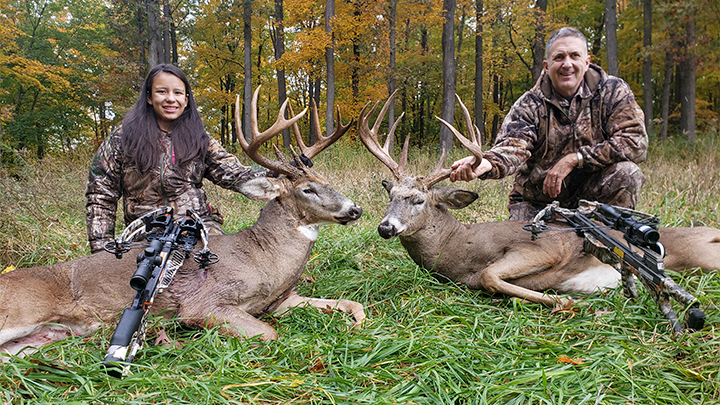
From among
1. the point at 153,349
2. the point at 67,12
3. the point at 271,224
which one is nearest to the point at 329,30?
the point at 271,224

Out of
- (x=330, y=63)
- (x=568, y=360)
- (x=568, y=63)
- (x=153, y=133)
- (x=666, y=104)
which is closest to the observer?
(x=568, y=360)

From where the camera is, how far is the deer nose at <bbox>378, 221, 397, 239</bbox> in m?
3.13

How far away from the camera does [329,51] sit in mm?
14117

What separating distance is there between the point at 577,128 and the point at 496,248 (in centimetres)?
136

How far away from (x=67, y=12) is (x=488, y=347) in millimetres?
25567

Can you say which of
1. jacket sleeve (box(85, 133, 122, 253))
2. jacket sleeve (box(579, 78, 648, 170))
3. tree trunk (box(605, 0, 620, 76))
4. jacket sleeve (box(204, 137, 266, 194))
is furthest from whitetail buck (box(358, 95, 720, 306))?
tree trunk (box(605, 0, 620, 76))

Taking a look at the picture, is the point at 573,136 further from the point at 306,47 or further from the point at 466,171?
the point at 306,47

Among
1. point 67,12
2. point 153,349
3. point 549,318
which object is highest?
point 67,12

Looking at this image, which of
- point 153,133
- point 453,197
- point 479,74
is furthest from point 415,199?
point 479,74

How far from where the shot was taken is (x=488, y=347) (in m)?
2.44

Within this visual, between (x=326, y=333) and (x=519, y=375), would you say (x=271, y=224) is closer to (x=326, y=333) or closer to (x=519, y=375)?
(x=326, y=333)

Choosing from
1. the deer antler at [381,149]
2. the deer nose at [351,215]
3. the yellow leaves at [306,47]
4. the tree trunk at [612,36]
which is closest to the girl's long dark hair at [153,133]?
the deer antler at [381,149]

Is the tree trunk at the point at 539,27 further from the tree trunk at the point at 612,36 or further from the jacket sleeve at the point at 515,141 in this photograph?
the jacket sleeve at the point at 515,141

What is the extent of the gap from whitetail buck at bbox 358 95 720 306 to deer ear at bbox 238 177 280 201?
77 cm
